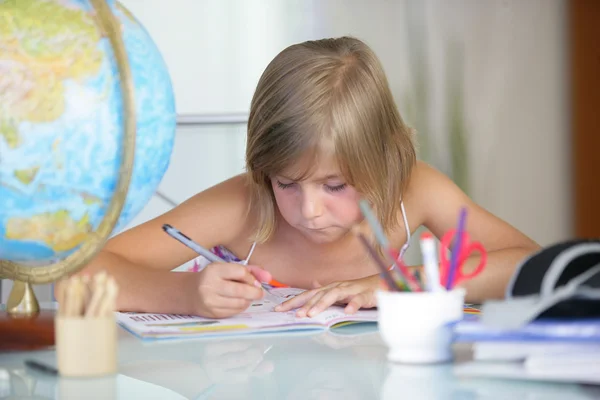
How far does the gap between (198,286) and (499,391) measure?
0.54 metres

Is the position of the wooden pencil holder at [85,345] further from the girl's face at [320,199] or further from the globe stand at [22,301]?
the girl's face at [320,199]

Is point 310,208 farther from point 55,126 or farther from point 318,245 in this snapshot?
point 55,126

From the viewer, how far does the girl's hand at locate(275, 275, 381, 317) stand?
40.8 inches

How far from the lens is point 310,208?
121 cm

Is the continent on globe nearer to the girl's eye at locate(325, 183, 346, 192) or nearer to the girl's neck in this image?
the girl's eye at locate(325, 183, 346, 192)

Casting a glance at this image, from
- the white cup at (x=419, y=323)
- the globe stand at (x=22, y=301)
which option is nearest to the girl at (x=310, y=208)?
the globe stand at (x=22, y=301)

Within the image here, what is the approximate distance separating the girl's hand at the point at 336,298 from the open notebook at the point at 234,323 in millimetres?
11

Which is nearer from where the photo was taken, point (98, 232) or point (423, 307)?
point (423, 307)

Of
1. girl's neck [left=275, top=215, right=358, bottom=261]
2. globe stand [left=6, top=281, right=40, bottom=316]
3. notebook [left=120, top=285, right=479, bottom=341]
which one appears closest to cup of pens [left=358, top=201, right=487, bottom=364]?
notebook [left=120, top=285, right=479, bottom=341]

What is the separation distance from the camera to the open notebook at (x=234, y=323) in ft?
2.97

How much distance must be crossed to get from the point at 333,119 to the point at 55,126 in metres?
0.53

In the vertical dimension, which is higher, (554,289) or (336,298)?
(554,289)

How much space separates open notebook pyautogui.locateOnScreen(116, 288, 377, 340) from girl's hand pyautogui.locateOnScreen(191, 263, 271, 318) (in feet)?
0.05

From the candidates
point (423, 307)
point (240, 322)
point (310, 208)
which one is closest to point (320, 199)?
point (310, 208)
